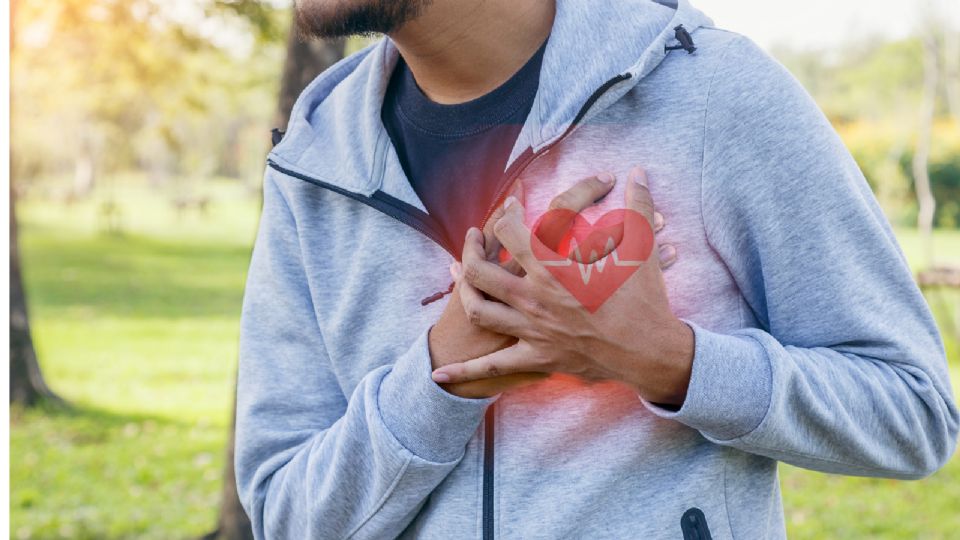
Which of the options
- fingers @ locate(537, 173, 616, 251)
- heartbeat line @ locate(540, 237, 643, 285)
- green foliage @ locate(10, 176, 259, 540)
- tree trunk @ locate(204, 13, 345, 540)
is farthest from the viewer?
green foliage @ locate(10, 176, 259, 540)

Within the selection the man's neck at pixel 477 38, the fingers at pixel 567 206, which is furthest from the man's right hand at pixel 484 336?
the man's neck at pixel 477 38

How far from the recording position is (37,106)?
24.5 metres

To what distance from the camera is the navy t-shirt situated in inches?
68.4

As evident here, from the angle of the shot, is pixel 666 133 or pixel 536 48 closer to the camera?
pixel 666 133

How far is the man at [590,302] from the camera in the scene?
1380 millimetres

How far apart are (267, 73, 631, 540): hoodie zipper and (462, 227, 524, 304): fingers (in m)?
0.15

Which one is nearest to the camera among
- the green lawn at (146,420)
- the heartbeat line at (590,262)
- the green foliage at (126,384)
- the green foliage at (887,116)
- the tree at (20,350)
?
the heartbeat line at (590,262)

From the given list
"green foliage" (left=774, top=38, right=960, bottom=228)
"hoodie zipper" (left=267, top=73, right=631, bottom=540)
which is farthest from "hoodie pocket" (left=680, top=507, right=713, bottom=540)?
"green foliage" (left=774, top=38, right=960, bottom=228)

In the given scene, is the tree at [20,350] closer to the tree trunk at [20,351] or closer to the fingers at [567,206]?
the tree trunk at [20,351]

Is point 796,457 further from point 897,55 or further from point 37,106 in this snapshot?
point 37,106

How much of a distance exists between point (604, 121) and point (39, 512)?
6.53m

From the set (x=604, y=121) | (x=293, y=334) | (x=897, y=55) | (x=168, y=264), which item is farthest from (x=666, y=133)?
(x=897, y=55)

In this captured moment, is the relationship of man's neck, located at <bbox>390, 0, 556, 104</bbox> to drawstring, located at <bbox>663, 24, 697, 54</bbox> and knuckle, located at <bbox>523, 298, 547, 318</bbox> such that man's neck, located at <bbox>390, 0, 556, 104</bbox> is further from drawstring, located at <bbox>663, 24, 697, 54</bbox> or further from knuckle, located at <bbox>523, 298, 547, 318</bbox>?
knuckle, located at <bbox>523, 298, 547, 318</bbox>

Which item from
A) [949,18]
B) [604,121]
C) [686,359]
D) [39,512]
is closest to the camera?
[686,359]
